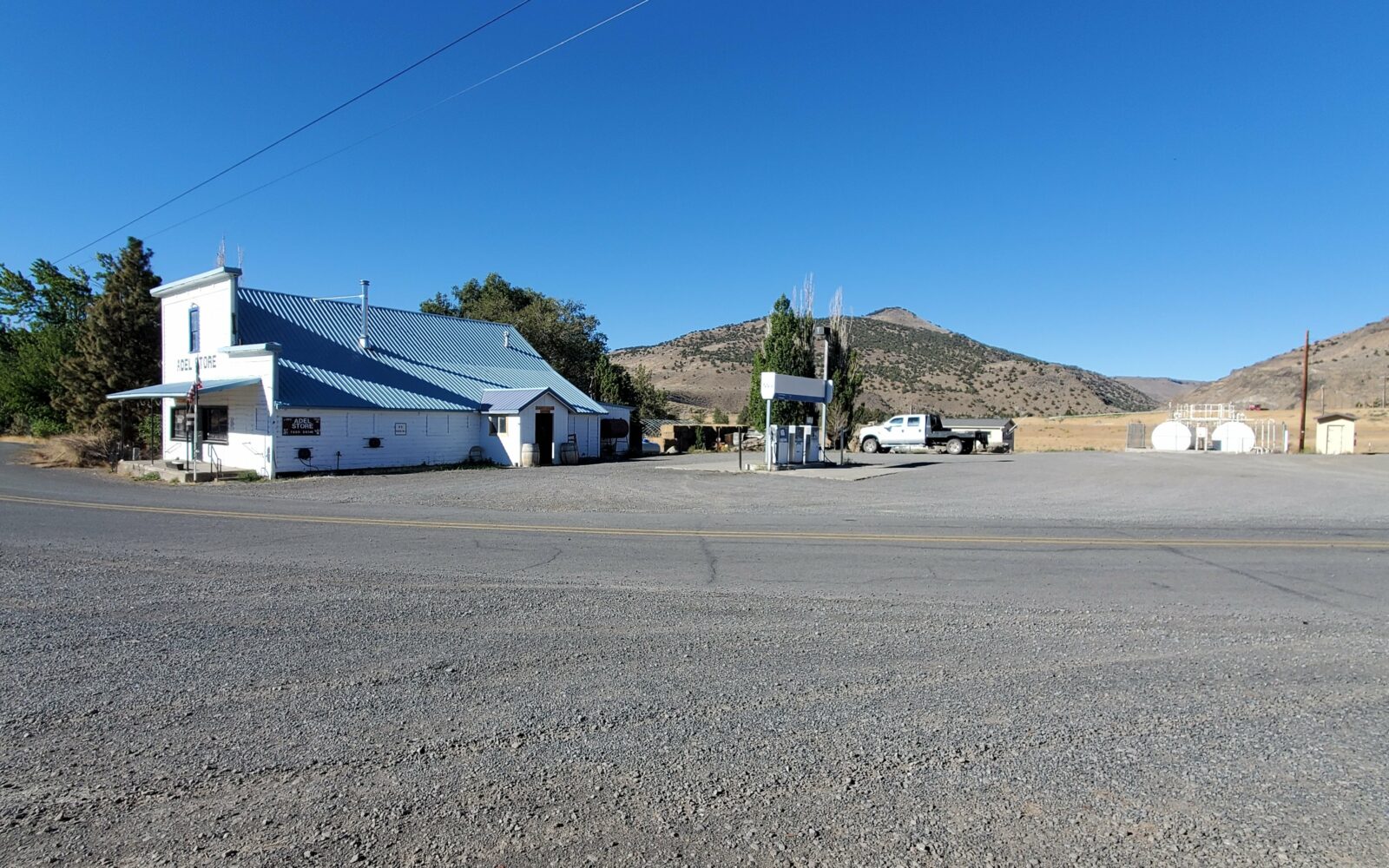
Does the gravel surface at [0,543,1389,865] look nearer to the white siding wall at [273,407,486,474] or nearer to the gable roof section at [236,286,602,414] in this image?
the white siding wall at [273,407,486,474]

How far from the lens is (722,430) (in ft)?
155

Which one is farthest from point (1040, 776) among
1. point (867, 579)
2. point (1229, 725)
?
point (867, 579)

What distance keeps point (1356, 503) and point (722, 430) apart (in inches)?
1277

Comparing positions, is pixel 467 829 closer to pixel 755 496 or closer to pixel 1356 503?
pixel 755 496

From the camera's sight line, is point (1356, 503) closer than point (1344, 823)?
No

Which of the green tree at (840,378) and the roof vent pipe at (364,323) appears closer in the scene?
the roof vent pipe at (364,323)

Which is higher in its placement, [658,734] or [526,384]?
[526,384]

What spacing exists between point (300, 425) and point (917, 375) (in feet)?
282

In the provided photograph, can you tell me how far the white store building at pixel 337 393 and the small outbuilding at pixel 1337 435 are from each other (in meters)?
38.5

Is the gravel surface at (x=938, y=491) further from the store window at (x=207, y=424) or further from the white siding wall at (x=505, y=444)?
the store window at (x=207, y=424)

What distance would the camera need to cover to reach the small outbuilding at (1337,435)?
1617 inches

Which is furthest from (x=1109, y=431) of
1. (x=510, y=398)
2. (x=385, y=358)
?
(x=385, y=358)

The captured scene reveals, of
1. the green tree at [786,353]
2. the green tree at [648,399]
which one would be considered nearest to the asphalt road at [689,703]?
the green tree at [786,353]

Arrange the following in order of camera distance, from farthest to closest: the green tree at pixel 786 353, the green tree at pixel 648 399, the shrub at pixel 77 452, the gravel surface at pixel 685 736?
the green tree at pixel 648 399 < the green tree at pixel 786 353 < the shrub at pixel 77 452 < the gravel surface at pixel 685 736
